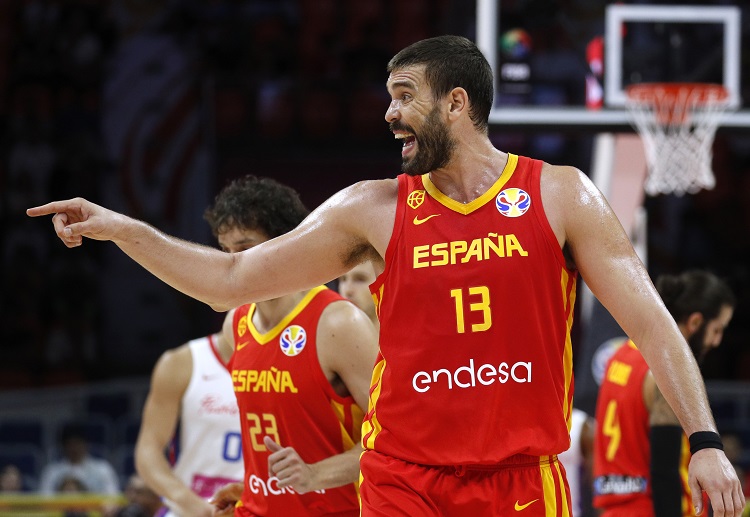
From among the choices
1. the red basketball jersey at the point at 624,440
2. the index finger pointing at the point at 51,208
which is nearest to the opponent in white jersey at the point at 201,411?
the red basketball jersey at the point at 624,440

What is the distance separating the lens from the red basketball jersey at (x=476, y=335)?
340 cm

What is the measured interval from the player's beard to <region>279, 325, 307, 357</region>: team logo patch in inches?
44.8

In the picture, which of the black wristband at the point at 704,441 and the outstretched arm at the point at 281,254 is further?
the outstretched arm at the point at 281,254

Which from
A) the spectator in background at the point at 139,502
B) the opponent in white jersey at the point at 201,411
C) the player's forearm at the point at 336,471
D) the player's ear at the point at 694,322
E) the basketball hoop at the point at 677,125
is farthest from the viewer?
the spectator in background at the point at 139,502

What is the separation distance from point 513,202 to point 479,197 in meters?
0.11

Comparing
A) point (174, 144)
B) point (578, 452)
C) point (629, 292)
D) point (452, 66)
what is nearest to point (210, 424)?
point (578, 452)

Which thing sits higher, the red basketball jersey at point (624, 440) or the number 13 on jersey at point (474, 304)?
the number 13 on jersey at point (474, 304)

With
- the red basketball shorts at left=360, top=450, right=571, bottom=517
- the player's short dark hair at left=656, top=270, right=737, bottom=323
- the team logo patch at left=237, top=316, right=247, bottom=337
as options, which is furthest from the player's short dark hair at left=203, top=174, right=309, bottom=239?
the player's short dark hair at left=656, top=270, right=737, bottom=323

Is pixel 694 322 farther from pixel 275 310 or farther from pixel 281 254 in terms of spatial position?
pixel 281 254

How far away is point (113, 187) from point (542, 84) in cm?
879

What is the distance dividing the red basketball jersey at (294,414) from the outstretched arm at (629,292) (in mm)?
1326

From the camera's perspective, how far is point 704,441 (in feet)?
10.5

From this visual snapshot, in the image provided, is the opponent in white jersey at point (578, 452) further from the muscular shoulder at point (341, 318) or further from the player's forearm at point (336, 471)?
the player's forearm at point (336, 471)

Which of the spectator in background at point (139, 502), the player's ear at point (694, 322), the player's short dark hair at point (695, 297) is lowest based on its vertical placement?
the spectator in background at point (139, 502)
